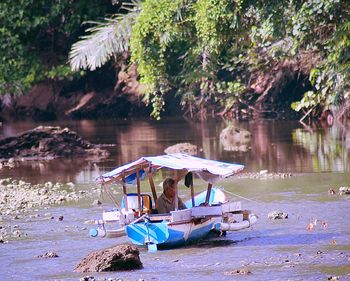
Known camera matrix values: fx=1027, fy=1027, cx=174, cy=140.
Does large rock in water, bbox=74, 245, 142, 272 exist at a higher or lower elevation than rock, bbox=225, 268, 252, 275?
higher

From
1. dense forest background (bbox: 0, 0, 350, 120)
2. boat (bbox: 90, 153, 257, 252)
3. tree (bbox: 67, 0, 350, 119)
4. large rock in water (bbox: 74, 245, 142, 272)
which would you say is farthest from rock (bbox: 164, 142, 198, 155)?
large rock in water (bbox: 74, 245, 142, 272)

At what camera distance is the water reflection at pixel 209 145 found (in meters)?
24.1

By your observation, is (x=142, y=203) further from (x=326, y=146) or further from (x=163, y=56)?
(x=163, y=56)

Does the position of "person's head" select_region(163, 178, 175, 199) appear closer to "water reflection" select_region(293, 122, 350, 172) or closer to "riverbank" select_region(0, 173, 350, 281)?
"riverbank" select_region(0, 173, 350, 281)

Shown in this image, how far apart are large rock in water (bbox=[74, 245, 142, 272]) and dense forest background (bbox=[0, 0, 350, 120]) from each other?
4.68 metres

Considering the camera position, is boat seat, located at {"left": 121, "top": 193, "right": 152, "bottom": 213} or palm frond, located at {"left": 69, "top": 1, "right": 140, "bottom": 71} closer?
boat seat, located at {"left": 121, "top": 193, "right": 152, "bottom": 213}

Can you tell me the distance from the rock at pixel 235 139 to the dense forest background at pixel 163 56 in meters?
2.12

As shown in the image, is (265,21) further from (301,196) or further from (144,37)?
(144,37)

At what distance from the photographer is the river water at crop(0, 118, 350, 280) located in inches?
514

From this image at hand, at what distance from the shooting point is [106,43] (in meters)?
33.6

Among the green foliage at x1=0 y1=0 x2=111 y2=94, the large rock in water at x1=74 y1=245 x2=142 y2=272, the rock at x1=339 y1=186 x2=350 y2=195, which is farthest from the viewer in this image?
the green foliage at x1=0 y1=0 x2=111 y2=94

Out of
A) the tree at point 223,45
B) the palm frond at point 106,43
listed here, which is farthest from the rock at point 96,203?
the palm frond at point 106,43

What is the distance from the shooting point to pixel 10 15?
125 feet

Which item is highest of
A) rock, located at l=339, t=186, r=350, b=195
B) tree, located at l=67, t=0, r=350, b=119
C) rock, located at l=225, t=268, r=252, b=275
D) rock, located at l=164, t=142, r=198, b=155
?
tree, located at l=67, t=0, r=350, b=119
